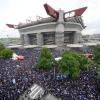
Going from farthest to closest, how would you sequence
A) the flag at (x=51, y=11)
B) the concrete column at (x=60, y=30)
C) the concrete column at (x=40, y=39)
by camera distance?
the concrete column at (x=40, y=39), the concrete column at (x=60, y=30), the flag at (x=51, y=11)

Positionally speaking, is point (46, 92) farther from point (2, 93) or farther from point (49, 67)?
point (49, 67)

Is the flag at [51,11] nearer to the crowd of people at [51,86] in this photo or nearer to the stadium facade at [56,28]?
the stadium facade at [56,28]

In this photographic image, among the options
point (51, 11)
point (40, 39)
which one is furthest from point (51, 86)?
point (40, 39)

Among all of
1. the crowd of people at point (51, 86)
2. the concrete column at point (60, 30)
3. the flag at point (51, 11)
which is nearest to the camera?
the crowd of people at point (51, 86)

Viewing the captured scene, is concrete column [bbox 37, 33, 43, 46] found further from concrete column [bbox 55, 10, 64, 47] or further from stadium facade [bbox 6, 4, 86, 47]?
concrete column [bbox 55, 10, 64, 47]

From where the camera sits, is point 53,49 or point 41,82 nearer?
point 41,82

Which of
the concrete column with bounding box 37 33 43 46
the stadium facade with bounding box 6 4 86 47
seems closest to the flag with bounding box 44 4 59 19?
the stadium facade with bounding box 6 4 86 47

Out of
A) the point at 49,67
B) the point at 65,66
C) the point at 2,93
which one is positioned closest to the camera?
the point at 2,93

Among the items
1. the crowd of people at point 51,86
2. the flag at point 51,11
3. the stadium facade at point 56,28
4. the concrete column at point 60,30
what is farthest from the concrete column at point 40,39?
the crowd of people at point 51,86

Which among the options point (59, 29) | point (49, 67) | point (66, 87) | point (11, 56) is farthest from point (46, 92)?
point (59, 29)

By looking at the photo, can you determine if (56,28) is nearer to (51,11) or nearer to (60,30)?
(60,30)

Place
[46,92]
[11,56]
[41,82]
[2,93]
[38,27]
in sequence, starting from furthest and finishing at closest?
[38,27] → [11,56] → [41,82] → [46,92] → [2,93]
